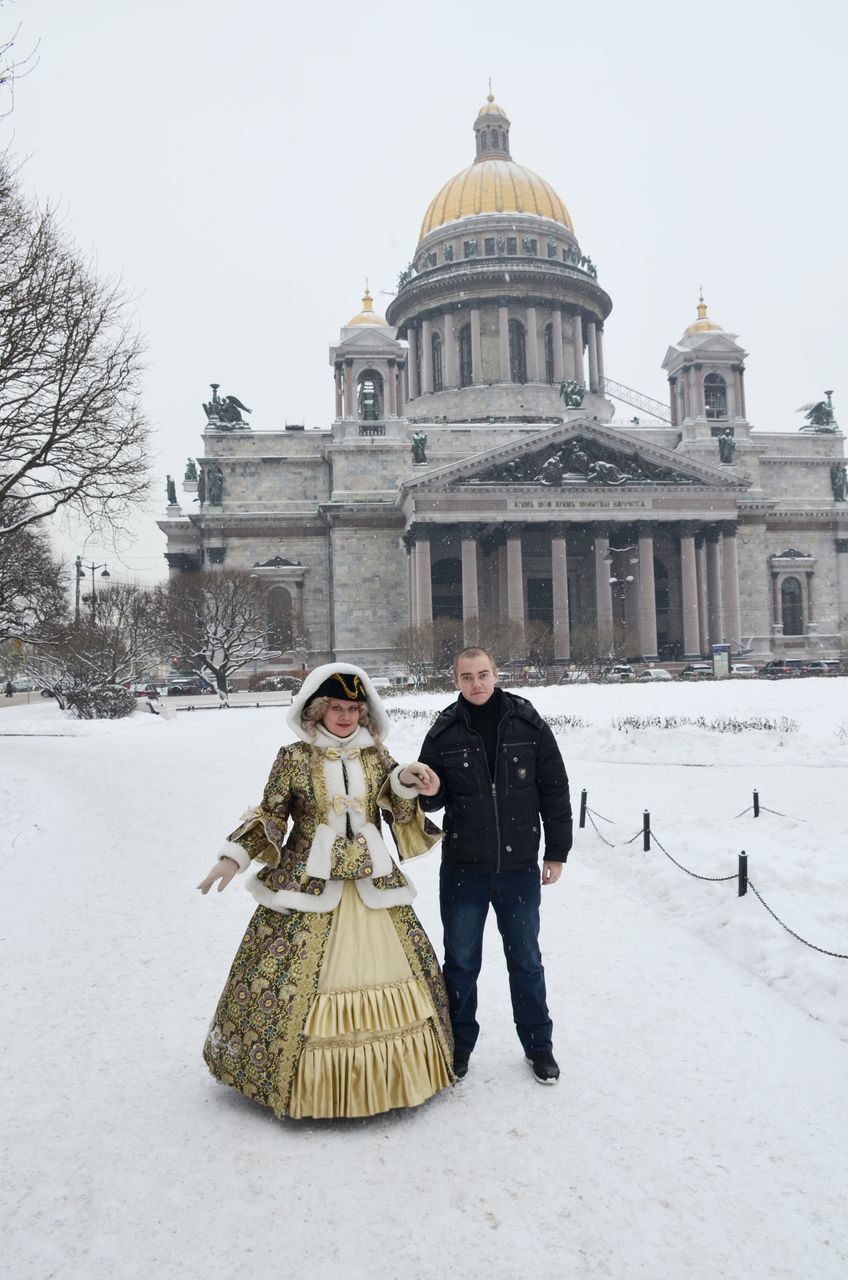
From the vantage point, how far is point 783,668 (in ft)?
136

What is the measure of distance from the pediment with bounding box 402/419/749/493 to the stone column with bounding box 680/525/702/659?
116 inches

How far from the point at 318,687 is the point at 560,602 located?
139 feet

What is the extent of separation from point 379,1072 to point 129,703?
29.8m


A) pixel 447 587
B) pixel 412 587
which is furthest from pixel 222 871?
pixel 447 587

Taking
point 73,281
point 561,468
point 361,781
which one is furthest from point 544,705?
point 561,468

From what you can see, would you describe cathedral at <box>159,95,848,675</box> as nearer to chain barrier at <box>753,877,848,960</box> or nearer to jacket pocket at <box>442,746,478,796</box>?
chain barrier at <box>753,877,848,960</box>

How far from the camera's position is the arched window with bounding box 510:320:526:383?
195 ft

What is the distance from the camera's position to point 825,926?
243 inches

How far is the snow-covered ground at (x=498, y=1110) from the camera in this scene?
327cm

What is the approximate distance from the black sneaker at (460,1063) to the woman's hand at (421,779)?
4.31ft

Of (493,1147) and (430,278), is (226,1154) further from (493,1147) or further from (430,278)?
(430,278)

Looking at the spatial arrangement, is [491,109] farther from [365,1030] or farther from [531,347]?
[365,1030]

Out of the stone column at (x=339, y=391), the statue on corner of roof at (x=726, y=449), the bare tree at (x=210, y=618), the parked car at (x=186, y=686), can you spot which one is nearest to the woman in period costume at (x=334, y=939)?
the bare tree at (x=210, y=618)

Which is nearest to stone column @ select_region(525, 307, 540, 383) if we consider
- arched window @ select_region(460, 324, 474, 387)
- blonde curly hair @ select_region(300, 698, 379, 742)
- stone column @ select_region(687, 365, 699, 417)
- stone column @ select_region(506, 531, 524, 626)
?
arched window @ select_region(460, 324, 474, 387)
